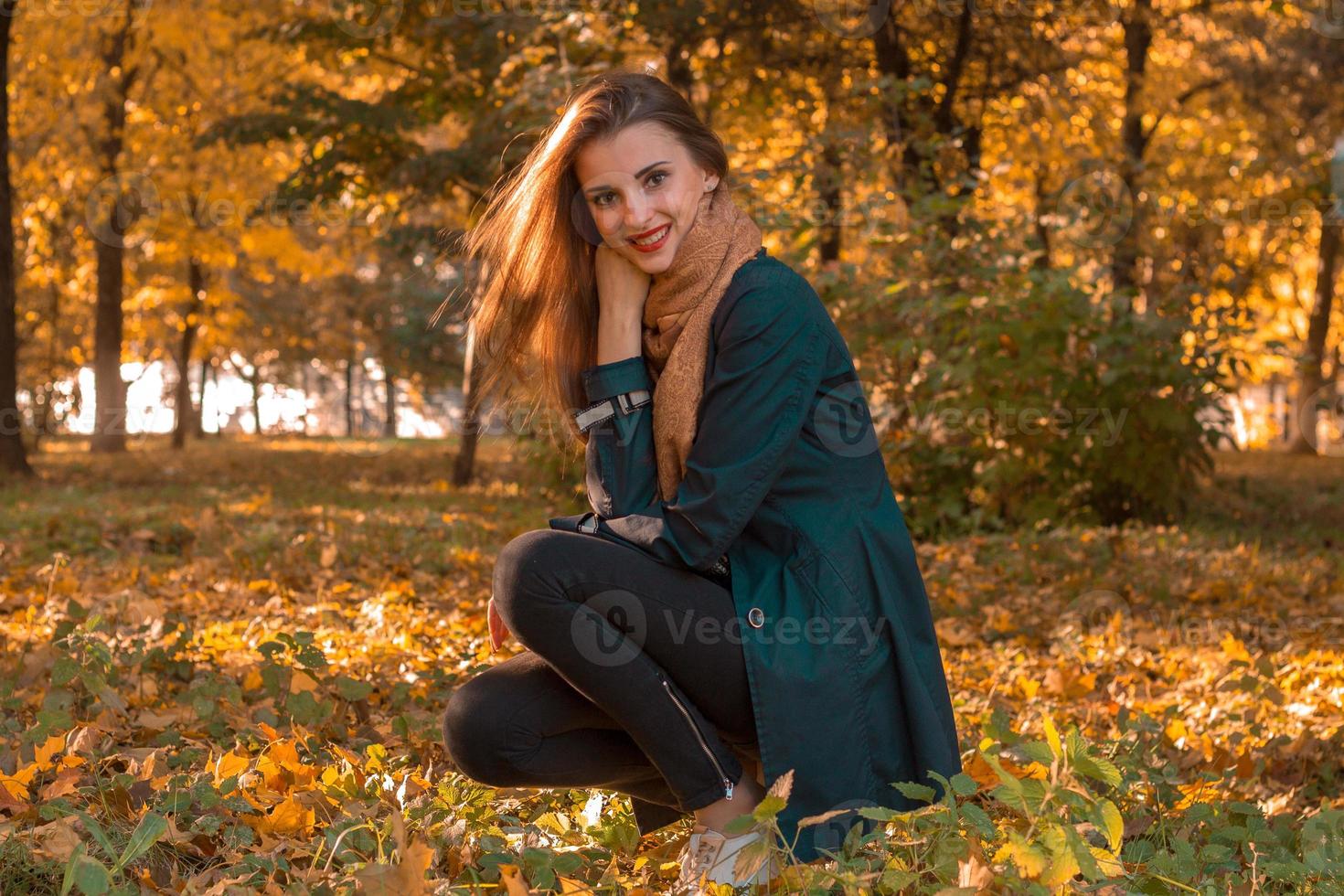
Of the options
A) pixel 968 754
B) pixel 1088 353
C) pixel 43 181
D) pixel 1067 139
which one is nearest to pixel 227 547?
pixel 968 754

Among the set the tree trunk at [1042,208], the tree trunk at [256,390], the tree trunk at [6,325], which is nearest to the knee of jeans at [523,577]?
the tree trunk at [1042,208]

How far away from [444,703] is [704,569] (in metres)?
1.59

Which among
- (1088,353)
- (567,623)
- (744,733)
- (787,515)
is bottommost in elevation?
(744,733)

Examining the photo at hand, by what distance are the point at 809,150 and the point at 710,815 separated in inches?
282

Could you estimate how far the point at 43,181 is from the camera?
51.9 ft

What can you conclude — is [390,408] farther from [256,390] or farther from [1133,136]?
[1133,136]

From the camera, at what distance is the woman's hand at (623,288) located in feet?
9.04

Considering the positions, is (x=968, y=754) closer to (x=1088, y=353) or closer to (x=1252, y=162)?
(x=1088, y=353)

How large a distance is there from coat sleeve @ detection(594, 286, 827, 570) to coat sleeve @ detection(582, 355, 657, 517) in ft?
0.34

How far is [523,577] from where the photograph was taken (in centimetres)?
239

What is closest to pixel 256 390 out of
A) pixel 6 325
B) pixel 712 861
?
pixel 6 325

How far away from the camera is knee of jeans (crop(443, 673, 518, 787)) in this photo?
8.13ft

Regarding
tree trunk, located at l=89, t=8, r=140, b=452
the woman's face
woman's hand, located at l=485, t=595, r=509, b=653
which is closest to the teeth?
the woman's face

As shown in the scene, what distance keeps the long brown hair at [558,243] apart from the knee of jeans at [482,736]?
0.63m
